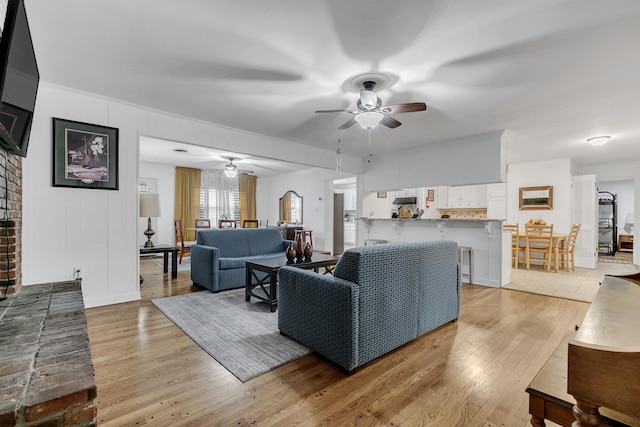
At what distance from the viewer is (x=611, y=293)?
1.32 metres

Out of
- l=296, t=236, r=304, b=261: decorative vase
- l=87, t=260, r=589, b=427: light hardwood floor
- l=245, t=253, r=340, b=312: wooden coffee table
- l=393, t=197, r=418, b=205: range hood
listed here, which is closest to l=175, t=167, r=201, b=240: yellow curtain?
l=245, t=253, r=340, b=312: wooden coffee table

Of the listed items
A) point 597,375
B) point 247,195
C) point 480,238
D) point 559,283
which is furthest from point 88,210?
point 559,283

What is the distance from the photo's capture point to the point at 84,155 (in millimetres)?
3307

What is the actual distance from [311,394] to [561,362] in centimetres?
131

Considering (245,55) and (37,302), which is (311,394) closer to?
(37,302)

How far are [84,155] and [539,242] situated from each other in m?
7.96

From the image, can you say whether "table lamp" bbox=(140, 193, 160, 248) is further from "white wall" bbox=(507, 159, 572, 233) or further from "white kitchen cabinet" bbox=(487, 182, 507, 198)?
"white wall" bbox=(507, 159, 572, 233)

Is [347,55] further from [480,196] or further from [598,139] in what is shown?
[480,196]

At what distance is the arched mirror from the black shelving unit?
30.5 ft

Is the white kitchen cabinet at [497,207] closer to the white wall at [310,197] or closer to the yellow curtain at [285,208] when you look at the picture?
the white wall at [310,197]

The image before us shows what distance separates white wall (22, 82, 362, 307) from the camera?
3037 mm

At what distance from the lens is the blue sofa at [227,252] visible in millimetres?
3990

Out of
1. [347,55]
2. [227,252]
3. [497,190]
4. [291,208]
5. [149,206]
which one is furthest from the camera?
[291,208]

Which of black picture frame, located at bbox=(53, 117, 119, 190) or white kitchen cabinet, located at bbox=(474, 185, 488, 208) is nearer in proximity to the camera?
black picture frame, located at bbox=(53, 117, 119, 190)
